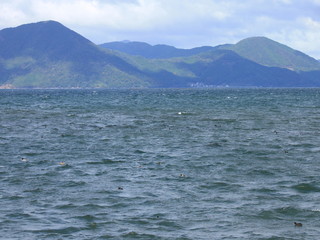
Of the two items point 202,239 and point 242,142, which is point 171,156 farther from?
point 202,239

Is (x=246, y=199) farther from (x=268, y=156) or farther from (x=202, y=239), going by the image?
(x=268, y=156)

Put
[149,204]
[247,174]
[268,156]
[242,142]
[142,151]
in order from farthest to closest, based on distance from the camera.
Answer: [242,142] < [142,151] < [268,156] < [247,174] < [149,204]

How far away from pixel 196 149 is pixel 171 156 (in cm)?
362

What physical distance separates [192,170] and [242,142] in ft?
40.6

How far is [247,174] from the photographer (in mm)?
25625

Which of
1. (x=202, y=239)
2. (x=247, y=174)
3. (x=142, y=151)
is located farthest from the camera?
(x=142, y=151)

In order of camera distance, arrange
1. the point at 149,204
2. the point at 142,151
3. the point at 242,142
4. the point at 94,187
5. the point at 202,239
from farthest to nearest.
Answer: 1. the point at 242,142
2. the point at 142,151
3. the point at 94,187
4. the point at 149,204
5. the point at 202,239

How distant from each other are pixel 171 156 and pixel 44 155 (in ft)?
26.7

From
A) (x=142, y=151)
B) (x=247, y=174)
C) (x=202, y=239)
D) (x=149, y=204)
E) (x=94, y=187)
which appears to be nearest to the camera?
(x=202, y=239)

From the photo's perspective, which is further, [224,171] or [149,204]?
[224,171]

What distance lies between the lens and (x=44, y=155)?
32.2 meters

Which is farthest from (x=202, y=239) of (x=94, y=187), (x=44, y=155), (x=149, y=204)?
(x=44, y=155)

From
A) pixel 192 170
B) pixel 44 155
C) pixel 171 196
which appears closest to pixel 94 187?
pixel 171 196

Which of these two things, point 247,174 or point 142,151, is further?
point 142,151
